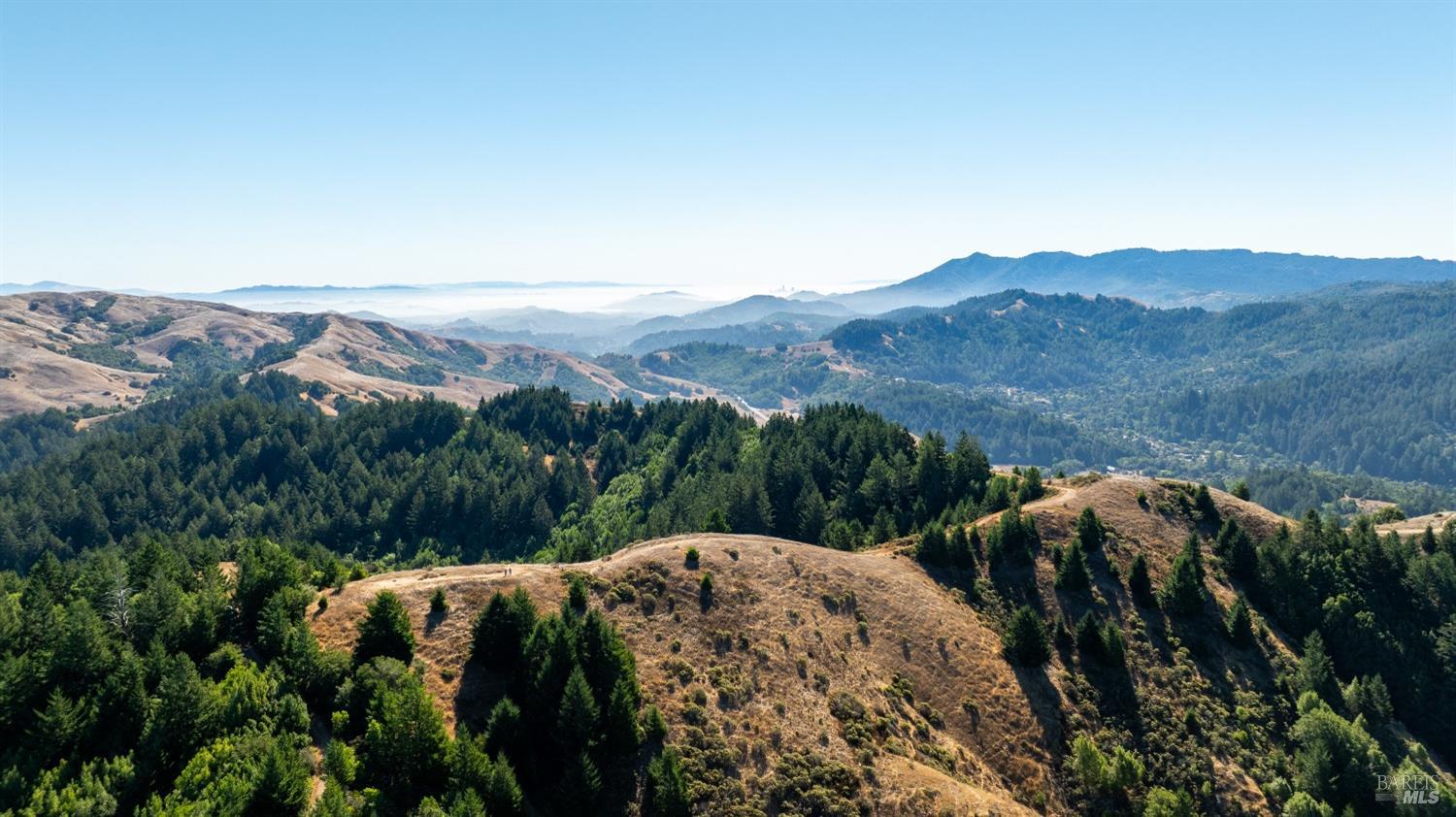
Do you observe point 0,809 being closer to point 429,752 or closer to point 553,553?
point 429,752

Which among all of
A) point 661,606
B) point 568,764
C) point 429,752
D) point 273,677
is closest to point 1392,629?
point 661,606

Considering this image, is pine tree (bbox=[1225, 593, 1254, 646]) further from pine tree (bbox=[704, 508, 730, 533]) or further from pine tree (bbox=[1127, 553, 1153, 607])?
pine tree (bbox=[704, 508, 730, 533])

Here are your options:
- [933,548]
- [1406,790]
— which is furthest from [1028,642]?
[1406,790]

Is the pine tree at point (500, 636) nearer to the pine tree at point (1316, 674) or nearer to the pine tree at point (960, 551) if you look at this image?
the pine tree at point (960, 551)

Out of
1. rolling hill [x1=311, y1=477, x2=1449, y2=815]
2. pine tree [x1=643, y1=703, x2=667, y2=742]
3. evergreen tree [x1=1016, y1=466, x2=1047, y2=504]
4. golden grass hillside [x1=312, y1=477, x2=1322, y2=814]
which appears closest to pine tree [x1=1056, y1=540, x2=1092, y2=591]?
rolling hill [x1=311, y1=477, x2=1449, y2=815]

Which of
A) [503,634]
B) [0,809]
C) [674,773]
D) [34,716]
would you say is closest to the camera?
[0,809]

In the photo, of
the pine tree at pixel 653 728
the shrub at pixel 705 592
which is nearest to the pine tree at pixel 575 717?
the pine tree at pixel 653 728
